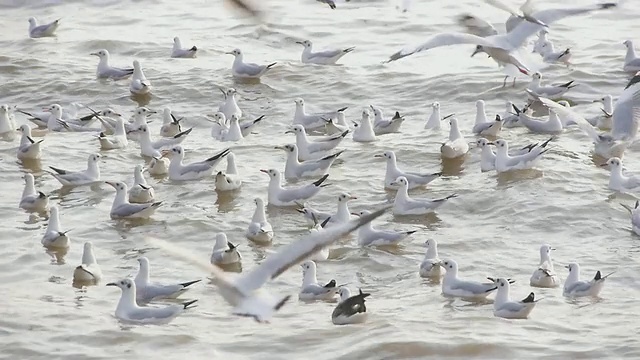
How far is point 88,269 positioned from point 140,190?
277cm

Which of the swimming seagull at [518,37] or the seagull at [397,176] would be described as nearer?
the seagull at [397,176]

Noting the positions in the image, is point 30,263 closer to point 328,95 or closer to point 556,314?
point 556,314

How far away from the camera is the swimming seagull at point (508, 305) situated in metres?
11.4

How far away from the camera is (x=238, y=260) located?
43.2ft

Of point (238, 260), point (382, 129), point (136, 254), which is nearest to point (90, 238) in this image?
point (136, 254)

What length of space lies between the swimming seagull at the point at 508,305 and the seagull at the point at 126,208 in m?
4.54

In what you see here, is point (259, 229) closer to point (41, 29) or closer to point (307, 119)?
point (307, 119)

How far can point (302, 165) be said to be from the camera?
16.4 meters

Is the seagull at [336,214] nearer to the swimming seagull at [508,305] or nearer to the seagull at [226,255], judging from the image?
the seagull at [226,255]

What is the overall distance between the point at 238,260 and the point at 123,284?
1723mm

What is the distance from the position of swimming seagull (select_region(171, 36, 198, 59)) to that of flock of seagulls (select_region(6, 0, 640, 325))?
0.02 meters

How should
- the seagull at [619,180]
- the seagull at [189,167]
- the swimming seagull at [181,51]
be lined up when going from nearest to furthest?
the seagull at [619,180] < the seagull at [189,167] < the swimming seagull at [181,51]

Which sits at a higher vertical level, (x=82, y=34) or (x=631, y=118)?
(x=631, y=118)

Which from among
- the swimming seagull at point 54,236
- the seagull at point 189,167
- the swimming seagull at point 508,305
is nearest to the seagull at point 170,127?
the seagull at point 189,167
